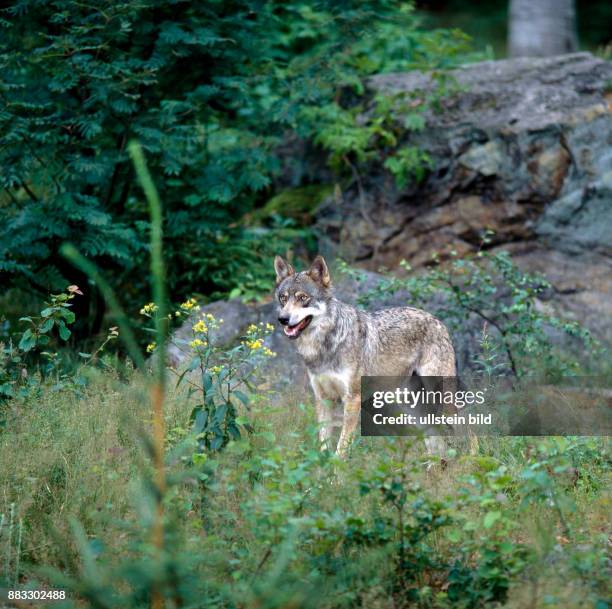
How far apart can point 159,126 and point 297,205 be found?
330 centimetres

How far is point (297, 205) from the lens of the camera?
41.2ft

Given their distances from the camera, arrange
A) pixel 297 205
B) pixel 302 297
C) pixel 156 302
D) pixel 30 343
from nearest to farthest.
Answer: pixel 156 302 < pixel 30 343 < pixel 302 297 < pixel 297 205

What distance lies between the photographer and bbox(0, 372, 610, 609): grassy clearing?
444 centimetres

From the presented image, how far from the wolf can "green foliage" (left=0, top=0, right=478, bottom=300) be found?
272 cm

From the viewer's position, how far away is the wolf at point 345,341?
762cm

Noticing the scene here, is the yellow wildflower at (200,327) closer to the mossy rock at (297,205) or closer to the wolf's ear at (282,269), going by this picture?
the wolf's ear at (282,269)

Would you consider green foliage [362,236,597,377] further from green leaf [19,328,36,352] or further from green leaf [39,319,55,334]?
green leaf [19,328,36,352]

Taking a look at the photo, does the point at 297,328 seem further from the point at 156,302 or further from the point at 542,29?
the point at 542,29

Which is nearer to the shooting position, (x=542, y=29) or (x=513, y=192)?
(x=513, y=192)

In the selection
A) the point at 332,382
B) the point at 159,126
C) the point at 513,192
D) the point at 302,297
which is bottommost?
the point at 332,382

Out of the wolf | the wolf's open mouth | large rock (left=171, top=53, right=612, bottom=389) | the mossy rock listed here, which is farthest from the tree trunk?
the wolf's open mouth

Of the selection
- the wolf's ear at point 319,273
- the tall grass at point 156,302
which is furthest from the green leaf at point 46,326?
the tall grass at point 156,302

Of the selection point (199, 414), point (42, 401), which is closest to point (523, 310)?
point (199, 414)

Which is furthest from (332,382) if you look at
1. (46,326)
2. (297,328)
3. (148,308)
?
(46,326)
